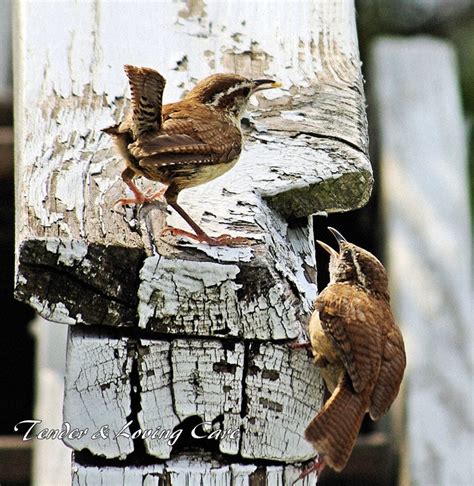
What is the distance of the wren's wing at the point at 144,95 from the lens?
258 cm

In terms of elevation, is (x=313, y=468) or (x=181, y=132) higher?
(x=181, y=132)

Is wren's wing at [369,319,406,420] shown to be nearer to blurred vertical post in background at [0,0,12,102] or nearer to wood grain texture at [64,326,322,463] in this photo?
wood grain texture at [64,326,322,463]

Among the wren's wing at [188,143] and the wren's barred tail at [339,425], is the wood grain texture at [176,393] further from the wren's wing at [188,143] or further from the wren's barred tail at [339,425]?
the wren's wing at [188,143]

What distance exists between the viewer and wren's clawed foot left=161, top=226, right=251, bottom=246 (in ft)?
7.23

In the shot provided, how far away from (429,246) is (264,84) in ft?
5.36

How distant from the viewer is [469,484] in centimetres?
406

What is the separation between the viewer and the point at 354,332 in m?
3.13

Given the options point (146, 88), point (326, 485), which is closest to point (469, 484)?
point (326, 485)

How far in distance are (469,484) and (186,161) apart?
1.89 metres

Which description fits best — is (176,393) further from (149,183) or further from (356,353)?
(356,353)

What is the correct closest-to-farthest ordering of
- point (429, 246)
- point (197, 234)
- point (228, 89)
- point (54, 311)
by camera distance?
point (54, 311)
point (197, 234)
point (228, 89)
point (429, 246)

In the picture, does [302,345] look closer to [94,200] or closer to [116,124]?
[94,200]

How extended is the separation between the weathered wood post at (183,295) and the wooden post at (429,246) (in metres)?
1.62

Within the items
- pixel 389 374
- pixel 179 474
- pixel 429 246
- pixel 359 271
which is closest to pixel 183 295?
pixel 179 474
